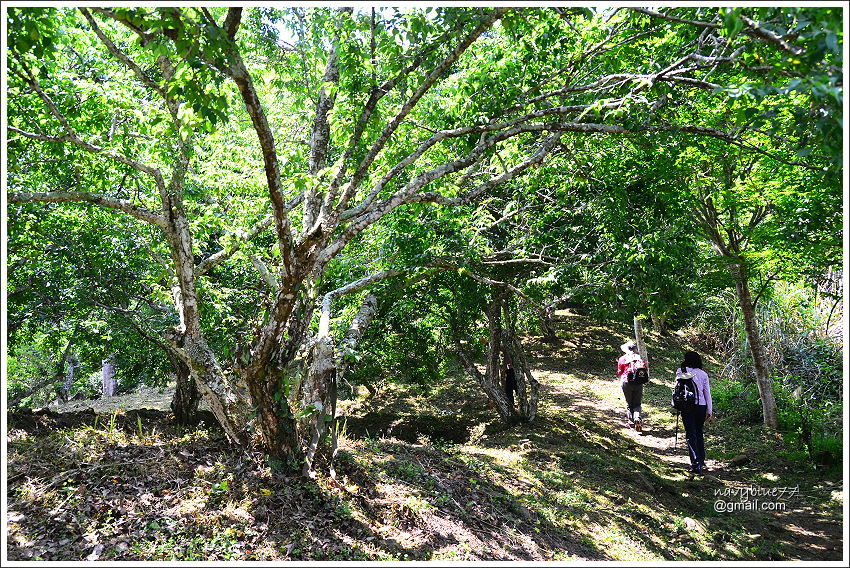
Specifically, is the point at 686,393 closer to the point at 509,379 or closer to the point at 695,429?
the point at 695,429

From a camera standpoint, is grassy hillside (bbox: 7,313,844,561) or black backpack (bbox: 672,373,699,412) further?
black backpack (bbox: 672,373,699,412)

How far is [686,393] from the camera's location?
23.4ft

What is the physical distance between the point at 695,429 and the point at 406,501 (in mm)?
4452

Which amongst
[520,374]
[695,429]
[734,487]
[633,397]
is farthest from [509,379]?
[734,487]

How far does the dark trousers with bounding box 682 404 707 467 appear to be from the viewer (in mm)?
7198

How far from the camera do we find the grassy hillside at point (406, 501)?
13.9 feet

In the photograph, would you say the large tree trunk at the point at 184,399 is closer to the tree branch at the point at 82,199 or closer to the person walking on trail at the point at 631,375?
the tree branch at the point at 82,199

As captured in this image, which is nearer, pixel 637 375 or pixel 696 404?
pixel 696 404

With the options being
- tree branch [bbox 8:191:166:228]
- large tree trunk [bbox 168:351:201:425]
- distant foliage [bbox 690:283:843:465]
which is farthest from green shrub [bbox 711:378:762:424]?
tree branch [bbox 8:191:166:228]

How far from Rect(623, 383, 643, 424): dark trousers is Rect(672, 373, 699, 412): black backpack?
80.4 inches

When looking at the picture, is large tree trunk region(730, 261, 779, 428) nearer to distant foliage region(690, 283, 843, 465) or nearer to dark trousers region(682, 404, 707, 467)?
distant foliage region(690, 283, 843, 465)

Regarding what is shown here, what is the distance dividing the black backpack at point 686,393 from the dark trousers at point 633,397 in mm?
2043

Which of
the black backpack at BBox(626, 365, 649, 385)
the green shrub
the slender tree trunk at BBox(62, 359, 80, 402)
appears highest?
the slender tree trunk at BBox(62, 359, 80, 402)

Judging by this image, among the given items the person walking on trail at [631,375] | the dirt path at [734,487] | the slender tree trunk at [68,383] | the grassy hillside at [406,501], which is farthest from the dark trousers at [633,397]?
the slender tree trunk at [68,383]
